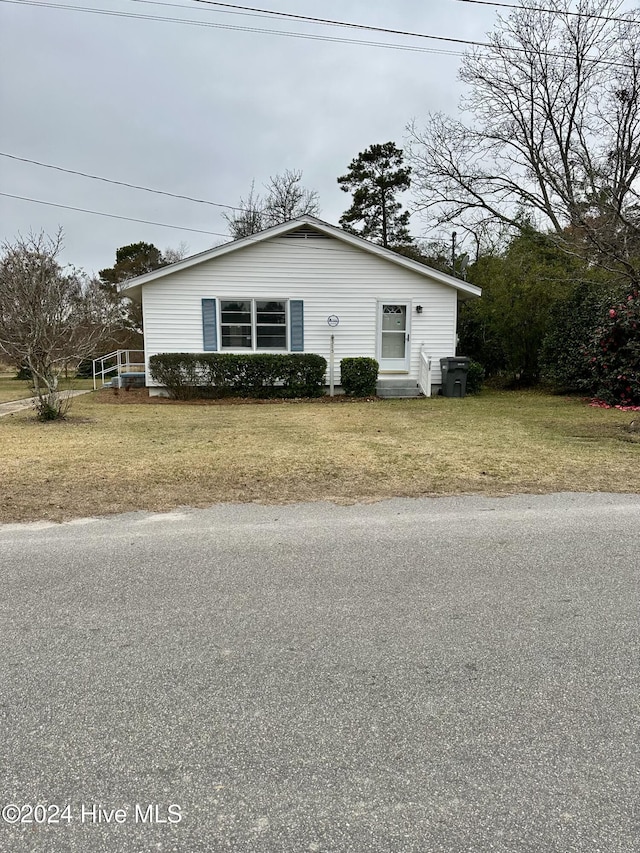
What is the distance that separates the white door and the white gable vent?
252 cm

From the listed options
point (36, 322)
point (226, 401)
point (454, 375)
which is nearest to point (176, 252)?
point (226, 401)

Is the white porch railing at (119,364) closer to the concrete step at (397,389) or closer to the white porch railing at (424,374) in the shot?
the concrete step at (397,389)

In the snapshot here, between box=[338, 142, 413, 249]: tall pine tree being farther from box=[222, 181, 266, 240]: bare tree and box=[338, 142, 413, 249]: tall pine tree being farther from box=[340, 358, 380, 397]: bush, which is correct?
box=[340, 358, 380, 397]: bush

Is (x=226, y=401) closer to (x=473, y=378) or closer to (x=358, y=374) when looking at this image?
(x=358, y=374)

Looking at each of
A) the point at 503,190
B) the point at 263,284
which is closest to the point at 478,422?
the point at 263,284

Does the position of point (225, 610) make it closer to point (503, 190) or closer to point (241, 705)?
point (241, 705)

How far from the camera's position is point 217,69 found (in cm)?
1373

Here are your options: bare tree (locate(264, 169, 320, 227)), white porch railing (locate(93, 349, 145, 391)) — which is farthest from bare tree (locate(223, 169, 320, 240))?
white porch railing (locate(93, 349, 145, 391))

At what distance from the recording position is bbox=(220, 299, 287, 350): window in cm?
1445

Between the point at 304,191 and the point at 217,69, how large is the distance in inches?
732

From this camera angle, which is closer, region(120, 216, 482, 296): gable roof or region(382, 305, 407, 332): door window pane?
region(120, 216, 482, 296): gable roof

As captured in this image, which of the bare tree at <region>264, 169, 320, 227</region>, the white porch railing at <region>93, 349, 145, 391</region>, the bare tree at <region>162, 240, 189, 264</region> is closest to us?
the white porch railing at <region>93, 349, 145, 391</region>

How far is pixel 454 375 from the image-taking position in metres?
14.5

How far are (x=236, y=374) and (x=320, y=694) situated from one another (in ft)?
40.3
